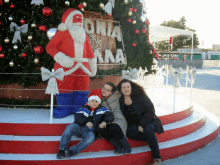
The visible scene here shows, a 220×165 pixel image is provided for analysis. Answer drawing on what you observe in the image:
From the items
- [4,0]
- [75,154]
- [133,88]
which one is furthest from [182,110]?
[4,0]

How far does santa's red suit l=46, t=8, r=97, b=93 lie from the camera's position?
4.07m

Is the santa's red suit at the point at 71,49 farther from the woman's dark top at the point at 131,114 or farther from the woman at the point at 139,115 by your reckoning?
the woman's dark top at the point at 131,114

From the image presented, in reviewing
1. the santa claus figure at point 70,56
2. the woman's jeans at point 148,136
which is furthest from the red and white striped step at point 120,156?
the santa claus figure at point 70,56

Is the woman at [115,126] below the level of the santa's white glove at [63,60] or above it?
below

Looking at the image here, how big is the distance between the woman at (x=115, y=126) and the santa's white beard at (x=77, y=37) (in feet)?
2.94

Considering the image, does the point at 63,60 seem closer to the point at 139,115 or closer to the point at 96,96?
the point at 96,96

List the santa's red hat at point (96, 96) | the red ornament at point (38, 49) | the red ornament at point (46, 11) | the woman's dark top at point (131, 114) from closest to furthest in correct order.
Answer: the santa's red hat at point (96, 96) < the woman's dark top at point (131, 114) < the red ornament at point (46, 11) < the red ornament at point (38, 49)

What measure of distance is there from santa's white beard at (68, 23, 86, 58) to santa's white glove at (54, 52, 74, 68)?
0.22 metres

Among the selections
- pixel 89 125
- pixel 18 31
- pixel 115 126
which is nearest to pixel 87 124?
pixel 89 125

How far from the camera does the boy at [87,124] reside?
3141mm

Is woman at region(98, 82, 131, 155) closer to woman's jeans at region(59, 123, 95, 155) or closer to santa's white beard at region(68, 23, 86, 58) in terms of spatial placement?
woman's jeans at region(59, 123, 95, 155)

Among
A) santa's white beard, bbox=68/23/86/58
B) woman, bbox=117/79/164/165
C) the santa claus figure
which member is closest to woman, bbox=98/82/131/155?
woman, bbox=117/79/164/165

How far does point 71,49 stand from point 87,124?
1.47 m

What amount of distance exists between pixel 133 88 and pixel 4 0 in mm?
3403
